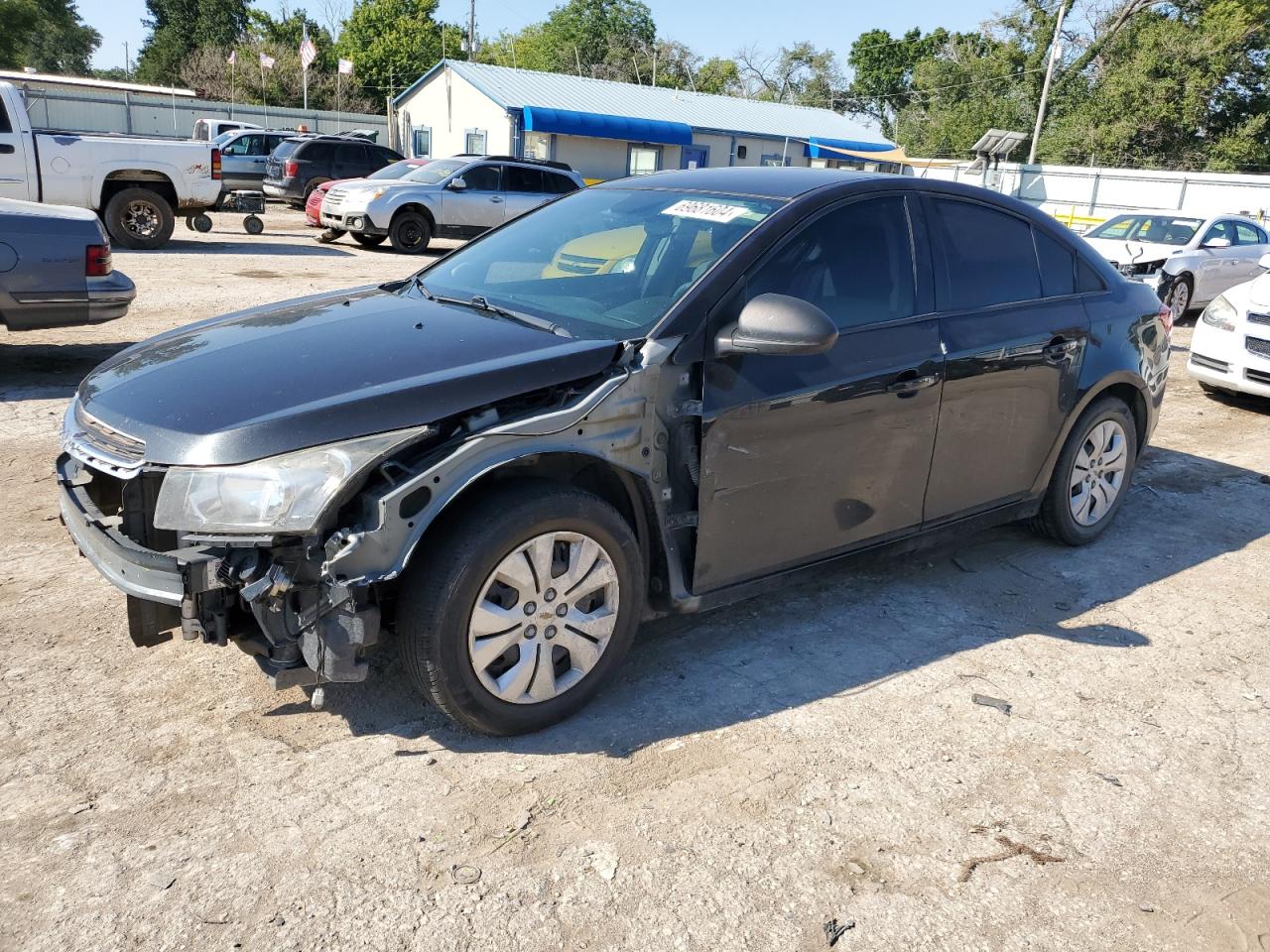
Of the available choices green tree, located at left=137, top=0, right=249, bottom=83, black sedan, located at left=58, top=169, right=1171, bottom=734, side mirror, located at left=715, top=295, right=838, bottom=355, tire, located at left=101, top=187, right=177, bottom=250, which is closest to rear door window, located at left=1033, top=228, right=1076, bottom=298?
black sedan, located at left=58, top=169, right=1171, bottom=734

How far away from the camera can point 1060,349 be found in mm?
4672

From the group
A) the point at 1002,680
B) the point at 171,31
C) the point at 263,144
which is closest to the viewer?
the point at 1002,680

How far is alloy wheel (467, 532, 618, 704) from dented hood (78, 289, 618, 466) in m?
0.51

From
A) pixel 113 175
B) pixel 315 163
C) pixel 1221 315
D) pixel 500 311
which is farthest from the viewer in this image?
pixel 315 163

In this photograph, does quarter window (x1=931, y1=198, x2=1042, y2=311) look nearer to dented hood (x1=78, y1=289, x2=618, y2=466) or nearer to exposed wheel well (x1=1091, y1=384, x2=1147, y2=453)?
exposed wheel well (x1=1091, y1=384, x2=1147, y2=453)

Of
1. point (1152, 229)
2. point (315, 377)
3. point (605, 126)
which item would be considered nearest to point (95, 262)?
point (315, 377)

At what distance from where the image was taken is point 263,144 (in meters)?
24.5

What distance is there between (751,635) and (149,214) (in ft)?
44.3

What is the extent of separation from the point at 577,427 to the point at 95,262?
5.59 m

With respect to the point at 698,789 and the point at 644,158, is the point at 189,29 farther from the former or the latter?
the point at 698,789

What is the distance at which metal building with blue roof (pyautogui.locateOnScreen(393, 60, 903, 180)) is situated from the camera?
36594 mm

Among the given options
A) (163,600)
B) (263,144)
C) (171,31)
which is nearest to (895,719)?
(163,600)

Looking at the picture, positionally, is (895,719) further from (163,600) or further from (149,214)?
(149,214)

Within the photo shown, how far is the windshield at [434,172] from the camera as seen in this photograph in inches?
698
